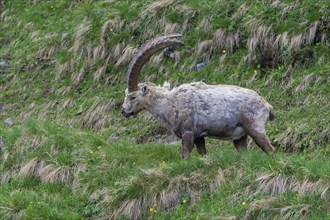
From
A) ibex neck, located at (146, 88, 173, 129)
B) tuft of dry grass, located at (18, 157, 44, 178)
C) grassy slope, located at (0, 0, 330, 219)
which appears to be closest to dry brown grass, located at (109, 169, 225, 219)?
grassy slope, located at (0, 0, 330, 219)

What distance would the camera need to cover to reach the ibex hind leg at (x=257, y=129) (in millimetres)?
12609

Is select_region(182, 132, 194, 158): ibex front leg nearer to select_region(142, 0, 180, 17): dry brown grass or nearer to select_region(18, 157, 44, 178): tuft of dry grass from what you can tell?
select_region(18, 157, 44, 178): tuft of dry grass

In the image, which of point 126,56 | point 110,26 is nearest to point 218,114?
point 126,56

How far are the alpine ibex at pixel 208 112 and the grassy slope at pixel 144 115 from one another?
0.45 metres

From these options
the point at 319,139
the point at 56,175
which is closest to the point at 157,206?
the point at 56,175

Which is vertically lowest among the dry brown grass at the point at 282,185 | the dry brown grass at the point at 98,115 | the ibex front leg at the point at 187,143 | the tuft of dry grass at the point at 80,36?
the dry brown grass at the point at 98,115

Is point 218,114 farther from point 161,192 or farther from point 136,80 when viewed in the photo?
point 136,80

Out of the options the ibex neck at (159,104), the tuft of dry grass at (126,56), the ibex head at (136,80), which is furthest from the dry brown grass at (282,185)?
the tuft of dry grass at (126,56)

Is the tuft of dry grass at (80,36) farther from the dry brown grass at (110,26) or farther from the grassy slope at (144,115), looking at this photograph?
the dry brown grass at (110,26)

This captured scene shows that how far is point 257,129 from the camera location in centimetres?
1264

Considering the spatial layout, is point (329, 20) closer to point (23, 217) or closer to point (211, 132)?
point (211, 132)

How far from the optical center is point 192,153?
13961 millimetres

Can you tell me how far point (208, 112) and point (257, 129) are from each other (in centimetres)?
93

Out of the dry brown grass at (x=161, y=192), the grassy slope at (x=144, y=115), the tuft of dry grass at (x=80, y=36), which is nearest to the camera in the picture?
the grassy slope at (x=144, y=115)
